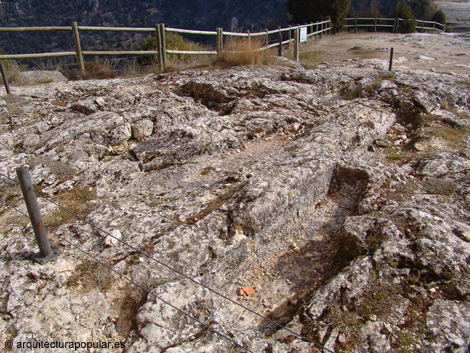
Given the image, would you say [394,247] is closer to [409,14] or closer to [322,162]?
[322,162]

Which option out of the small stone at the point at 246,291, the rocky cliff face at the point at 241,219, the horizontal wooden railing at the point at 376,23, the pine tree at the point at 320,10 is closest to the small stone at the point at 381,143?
the rocky cliff face at the point at 241,219

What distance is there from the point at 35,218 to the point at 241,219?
1.75 metres

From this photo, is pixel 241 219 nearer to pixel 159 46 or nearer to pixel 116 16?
pixel 159 46

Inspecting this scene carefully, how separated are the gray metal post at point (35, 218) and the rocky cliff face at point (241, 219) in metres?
0.12

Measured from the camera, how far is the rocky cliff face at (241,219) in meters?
2.34

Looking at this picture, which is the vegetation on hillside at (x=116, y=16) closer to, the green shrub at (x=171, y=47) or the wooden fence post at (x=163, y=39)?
the green shrub at (x=171, y=47)

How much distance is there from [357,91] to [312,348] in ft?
20.4

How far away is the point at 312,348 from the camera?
2.23 metres

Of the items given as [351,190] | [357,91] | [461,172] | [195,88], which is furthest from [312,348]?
[357,91]

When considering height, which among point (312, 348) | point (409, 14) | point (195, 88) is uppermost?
point (409, 14)

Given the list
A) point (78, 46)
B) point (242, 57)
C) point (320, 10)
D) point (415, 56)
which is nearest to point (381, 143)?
point (242, 57)

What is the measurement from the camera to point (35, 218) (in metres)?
2.58

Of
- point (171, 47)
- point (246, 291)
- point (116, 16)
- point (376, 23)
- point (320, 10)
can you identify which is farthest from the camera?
point (116, 16)

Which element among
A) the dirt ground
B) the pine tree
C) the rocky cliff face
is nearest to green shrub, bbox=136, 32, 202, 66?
the dirt ground
